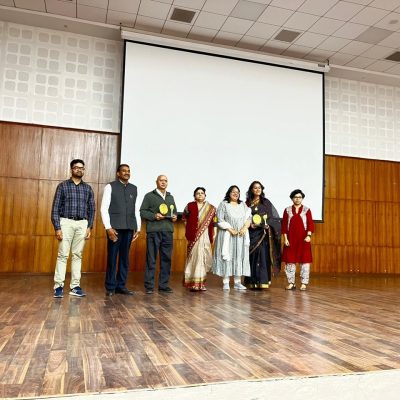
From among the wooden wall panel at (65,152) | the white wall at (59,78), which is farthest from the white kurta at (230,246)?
the white wall at (59,78)

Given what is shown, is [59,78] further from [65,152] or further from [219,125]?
[219,125]

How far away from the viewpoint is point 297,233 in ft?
16.4

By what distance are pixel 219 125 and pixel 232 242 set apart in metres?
2.56

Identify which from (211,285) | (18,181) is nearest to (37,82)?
(18,181)

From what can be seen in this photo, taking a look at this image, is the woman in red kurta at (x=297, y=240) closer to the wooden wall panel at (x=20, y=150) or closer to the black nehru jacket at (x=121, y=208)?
the black nehru jacket at (x=121, y=208)

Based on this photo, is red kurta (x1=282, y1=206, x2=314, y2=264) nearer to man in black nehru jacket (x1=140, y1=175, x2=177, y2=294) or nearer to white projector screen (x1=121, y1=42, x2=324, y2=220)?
man in black nehru jacket (x1=140, y1=175, x2=177, y2=294)

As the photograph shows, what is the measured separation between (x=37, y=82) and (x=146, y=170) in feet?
6.77

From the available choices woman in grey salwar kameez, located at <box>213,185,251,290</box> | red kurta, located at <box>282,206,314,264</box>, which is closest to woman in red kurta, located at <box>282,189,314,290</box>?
red kurta, located at <box>282,206,314,264</box>

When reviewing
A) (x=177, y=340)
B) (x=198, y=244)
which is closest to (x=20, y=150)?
(x=198, y=244)

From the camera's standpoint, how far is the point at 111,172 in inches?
248

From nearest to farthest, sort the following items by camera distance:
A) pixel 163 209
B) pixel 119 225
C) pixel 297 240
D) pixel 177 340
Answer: pixel 177 340 < pixel 119 225 < pixel 163 209 < pixel 297 240

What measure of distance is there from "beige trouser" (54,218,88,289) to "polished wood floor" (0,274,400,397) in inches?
7.7

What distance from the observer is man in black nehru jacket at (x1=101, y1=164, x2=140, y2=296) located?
3.96 metres

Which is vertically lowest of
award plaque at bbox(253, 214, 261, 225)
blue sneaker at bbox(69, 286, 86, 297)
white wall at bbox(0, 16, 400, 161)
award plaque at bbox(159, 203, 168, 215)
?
blue sneaker at bbox(69, 286, 86, 297)
